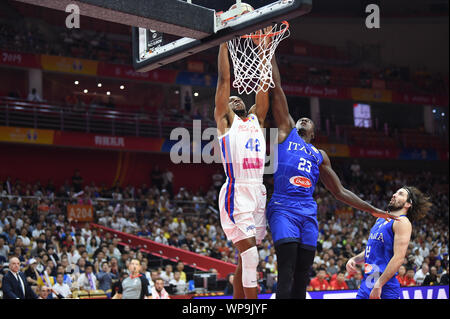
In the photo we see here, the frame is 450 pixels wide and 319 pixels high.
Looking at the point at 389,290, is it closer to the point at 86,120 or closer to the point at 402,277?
the point at 402,277

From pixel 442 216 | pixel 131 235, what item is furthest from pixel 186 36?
pixel 442 216

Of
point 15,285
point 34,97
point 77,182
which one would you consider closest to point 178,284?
point 15,285

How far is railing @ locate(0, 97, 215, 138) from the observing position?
18734 millimetres

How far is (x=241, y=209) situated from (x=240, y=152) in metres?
0.51

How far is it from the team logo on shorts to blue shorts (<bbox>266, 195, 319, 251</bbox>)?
0.46 feet

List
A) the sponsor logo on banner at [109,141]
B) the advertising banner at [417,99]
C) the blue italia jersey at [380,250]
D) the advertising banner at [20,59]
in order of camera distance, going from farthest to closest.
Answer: the advertising banner at [417,99], the sponsor logo on banner at [109,141], the advertising banner at [20,59], the blue italia jersey at [380,250]

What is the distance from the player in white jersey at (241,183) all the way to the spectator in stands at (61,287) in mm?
6440

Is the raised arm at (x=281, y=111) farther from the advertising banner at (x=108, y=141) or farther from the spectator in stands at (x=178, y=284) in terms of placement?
the advertising banner at (x=108, y=141)

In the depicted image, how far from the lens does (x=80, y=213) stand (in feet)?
53.9

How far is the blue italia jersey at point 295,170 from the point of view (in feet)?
17.1

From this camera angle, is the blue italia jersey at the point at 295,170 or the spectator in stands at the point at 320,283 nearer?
the blue italia jersey at the point at 295,170

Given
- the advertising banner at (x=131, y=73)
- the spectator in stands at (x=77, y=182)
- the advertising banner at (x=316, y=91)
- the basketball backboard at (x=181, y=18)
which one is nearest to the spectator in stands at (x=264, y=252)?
the spectator in stands at (x=77, y=182)

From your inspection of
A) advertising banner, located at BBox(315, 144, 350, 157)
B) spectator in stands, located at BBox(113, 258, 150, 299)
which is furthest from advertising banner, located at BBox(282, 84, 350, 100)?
spectator in stands, located at BBox(113, 258, 150, 299)

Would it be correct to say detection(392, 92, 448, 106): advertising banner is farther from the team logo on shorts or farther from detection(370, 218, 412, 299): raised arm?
the team logo on shorts
